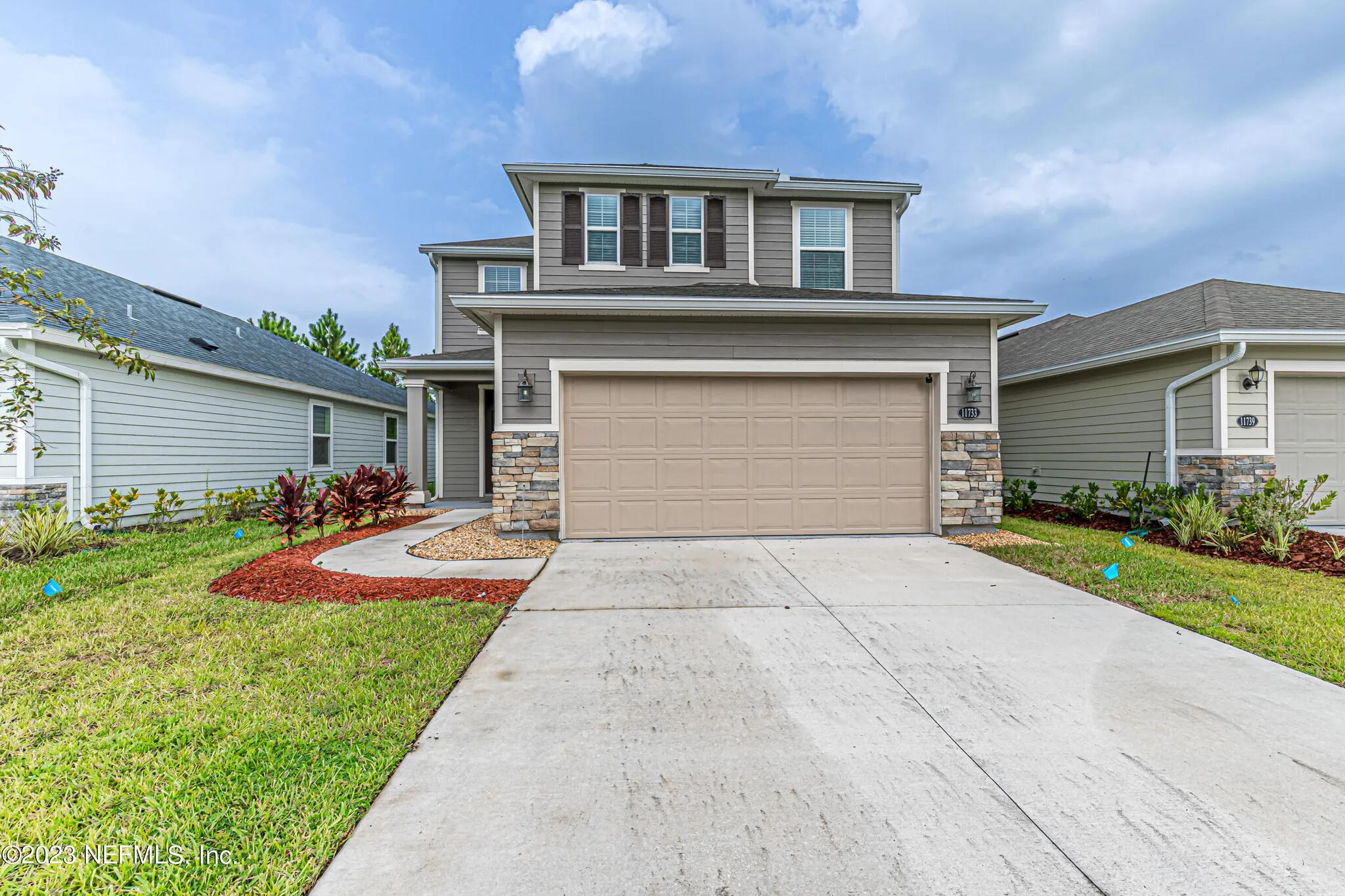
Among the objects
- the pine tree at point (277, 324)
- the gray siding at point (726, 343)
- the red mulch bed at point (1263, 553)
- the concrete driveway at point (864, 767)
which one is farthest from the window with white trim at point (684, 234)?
the pine tree at point (277, 324)

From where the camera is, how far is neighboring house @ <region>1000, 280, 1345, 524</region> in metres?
7.14

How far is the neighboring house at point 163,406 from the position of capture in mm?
6711

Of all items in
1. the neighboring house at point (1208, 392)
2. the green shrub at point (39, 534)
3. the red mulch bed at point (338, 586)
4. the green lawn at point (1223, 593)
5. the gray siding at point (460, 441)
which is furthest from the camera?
the gray siding at point (460, 441)

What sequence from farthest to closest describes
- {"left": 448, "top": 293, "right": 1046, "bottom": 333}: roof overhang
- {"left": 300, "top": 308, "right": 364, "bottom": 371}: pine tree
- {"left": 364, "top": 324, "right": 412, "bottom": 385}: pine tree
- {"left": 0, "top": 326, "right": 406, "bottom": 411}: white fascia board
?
{"left": 364, "top": 324, "right": 412, "bottom": 385}: pine tree, {"left": 300, "top": 308, "right": 364, "bottom": 371}: pine tree, {"left": 448, "top": 293, "right": 1046, "bottom": 333}: roof overhang, {"left": 0, "top": 326, "right": 406, "bottom": 411}: white fascia board

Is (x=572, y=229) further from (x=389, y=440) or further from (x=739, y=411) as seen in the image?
(x=389, y=440)

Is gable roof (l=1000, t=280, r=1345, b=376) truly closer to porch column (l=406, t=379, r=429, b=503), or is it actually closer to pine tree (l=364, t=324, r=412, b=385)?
porch column (l=406, t=379, r=429, b=503)

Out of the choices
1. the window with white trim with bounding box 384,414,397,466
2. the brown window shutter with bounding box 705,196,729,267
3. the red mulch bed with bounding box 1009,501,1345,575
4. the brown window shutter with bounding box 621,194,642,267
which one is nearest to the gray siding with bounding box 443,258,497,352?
the brown window shutter with bounding box 621,194,642,267

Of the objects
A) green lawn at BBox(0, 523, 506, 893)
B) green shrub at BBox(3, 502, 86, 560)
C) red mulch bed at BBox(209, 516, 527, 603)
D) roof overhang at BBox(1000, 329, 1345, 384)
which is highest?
roof overhang at BBox(1000, 329, 1345, 384)

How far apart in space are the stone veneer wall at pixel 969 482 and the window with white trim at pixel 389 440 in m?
13.6

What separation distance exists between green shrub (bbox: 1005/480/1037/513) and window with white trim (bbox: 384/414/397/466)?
47.5 ft

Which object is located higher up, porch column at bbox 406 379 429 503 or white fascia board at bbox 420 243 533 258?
white fascia board at bbox 420 243 533 258

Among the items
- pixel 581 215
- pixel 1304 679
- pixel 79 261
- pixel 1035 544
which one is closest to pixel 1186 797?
pixel 1304 679

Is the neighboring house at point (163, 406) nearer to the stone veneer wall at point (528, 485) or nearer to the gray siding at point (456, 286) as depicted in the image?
the gray siding at point (456, 286)

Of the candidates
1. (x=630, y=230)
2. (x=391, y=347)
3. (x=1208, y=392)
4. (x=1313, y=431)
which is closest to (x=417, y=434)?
(x=630, y=230)
